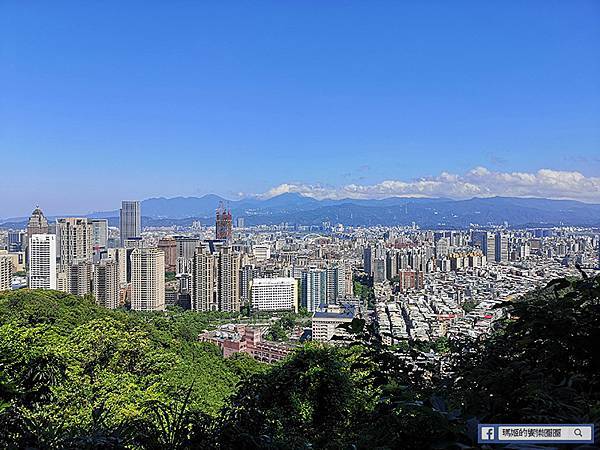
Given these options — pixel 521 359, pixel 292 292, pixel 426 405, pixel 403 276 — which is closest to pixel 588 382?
pixel 521 359

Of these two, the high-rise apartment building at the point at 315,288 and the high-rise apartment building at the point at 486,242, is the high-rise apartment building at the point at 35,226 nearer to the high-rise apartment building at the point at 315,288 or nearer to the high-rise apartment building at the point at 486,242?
the high-rise apartment building at the point at 315,288

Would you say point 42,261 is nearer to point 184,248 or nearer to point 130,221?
point 130,221

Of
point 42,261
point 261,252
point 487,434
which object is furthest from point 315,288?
point 487,434

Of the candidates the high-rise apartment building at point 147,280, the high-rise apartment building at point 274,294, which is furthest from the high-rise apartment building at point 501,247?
the high-rise apartment building at point 147,280

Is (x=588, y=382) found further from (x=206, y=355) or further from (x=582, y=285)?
(x=206, y=355)

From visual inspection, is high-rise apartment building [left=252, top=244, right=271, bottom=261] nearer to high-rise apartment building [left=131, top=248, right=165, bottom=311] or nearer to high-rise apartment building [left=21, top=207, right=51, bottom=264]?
high-rise apartment building [left=131, top=248, right=165, bottom=311]

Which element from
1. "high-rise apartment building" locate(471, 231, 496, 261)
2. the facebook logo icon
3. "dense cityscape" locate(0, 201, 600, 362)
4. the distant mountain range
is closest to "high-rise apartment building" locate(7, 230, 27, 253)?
"dense cityscape" locate(0, 201, 600, 362)
